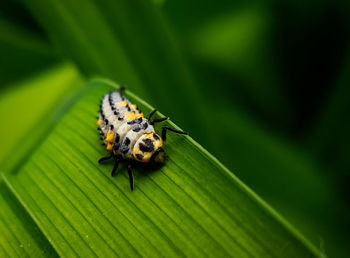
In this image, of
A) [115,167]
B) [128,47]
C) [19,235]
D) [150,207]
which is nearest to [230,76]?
[128,47]

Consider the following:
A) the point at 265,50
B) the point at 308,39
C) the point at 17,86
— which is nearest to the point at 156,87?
the point at 17,86

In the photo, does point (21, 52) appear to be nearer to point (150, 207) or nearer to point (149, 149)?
point (149, 149)

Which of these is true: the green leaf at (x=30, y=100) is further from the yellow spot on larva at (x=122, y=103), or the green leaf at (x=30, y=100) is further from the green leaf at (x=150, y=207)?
the green leaf at (x=150, y=207)

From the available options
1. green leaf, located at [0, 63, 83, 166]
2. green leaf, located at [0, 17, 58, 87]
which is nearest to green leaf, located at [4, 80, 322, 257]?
green leaf, located at [0, 63, 83, 166]

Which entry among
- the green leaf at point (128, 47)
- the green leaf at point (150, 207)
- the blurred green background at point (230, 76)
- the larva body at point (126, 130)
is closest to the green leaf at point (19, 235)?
the green leaf at point (150, 207)

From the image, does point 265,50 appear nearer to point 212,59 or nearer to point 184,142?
point 212,59
